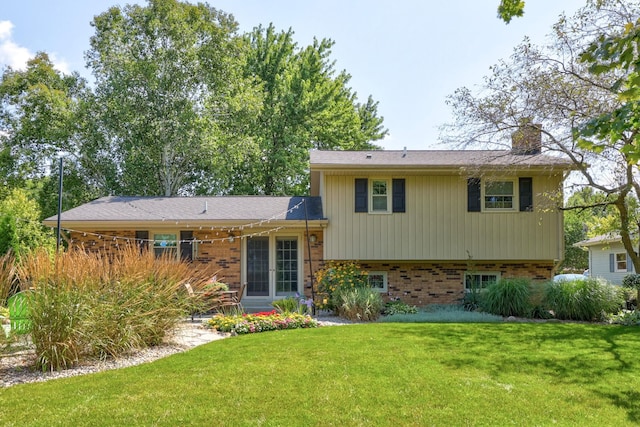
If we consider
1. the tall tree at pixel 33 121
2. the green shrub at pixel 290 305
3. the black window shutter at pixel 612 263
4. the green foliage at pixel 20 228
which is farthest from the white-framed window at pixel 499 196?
the tall tree at pixel 33 121

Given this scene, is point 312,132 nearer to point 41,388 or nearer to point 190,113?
point 190,113

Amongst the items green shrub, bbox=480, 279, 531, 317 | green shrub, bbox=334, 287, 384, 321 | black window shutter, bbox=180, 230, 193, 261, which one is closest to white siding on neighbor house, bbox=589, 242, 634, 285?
green shrub, bbox=480, 279, 531, 317

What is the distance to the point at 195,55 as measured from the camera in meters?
20.5

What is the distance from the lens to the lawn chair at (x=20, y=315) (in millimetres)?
5613

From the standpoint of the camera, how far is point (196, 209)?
13250 mm

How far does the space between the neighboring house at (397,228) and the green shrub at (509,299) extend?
1.18 metres

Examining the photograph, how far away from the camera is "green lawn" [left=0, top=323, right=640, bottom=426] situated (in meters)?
4.22

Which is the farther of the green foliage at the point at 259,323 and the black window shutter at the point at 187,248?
the black window shutter at the point at 187,248

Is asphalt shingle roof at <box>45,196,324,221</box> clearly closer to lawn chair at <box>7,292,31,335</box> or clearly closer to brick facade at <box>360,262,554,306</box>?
brick facade at <box>360,262,554,306</box>

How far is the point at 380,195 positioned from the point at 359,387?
7715 millimetres

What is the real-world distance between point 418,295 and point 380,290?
1008 mm

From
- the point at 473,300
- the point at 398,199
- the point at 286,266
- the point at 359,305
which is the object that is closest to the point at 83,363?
the point at 359,305

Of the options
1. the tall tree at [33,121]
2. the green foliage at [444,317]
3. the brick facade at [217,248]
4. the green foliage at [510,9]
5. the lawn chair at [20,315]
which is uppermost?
the tall tree at [33,121]

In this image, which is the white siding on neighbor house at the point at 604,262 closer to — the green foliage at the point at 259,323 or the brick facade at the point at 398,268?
the brick facade at the point at 398,268
